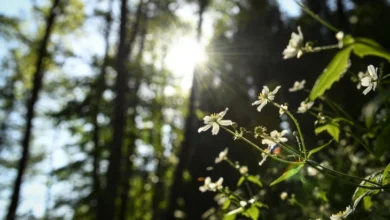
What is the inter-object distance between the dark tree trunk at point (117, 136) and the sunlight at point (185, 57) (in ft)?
4.73

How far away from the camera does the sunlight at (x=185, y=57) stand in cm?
782

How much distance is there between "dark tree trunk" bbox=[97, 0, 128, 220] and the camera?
5.80 meters

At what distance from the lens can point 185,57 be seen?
8.88m

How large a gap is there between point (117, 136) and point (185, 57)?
326 centimetres

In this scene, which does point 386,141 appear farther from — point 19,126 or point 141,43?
point 19,126

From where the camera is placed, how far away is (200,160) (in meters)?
8.30

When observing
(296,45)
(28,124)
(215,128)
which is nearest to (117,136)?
(28,124)

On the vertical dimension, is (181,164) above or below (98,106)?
below

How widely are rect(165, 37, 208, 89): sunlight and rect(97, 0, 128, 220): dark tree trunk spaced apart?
56.8 inches

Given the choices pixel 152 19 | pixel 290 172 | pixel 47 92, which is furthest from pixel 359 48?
pixel 47 92

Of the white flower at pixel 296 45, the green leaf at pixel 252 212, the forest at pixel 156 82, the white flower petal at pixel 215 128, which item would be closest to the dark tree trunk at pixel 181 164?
the forest at pixel 156 82

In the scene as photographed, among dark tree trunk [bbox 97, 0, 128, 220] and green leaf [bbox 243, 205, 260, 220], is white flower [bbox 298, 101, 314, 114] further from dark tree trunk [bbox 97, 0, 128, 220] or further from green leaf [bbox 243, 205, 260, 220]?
dark tree trunk [bbox 97, 0, 128, 220]

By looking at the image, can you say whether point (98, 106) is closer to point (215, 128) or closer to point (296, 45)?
point (215, 128)

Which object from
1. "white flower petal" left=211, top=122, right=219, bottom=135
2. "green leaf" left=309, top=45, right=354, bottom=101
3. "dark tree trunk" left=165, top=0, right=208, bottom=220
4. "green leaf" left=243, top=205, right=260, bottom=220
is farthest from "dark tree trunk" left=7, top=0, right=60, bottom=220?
"green leaf" left=309, top=45, right=354, bottom=101
